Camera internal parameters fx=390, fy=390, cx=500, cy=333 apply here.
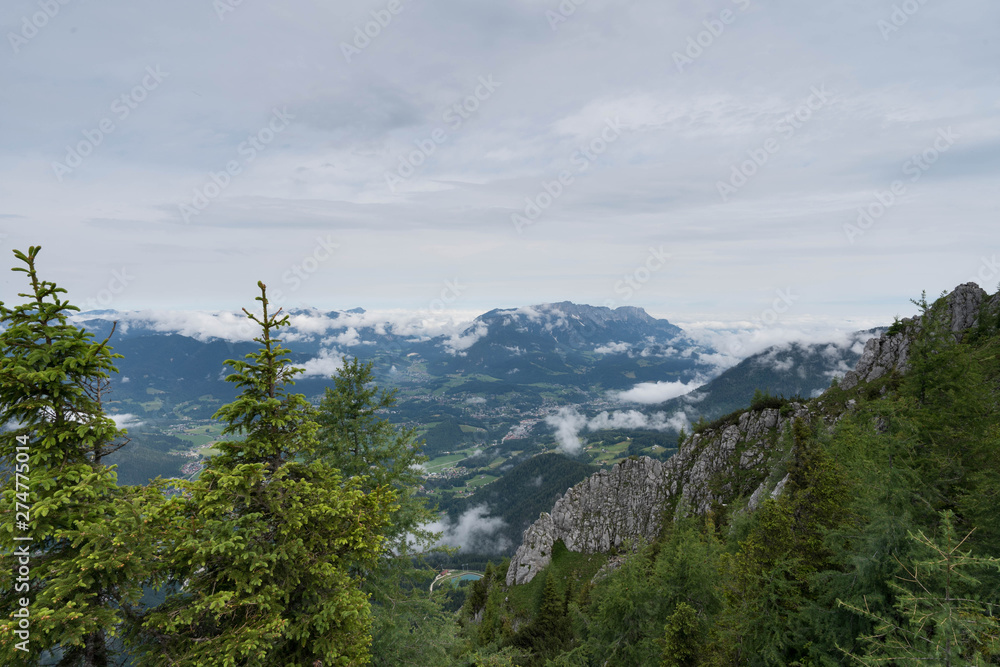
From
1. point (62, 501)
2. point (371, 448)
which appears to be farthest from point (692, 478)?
point (62, 501)

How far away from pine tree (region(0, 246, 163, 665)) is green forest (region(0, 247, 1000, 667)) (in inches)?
1.8

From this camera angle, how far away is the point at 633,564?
28.3m

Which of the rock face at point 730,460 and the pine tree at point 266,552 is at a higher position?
the pine tree at point 266,552

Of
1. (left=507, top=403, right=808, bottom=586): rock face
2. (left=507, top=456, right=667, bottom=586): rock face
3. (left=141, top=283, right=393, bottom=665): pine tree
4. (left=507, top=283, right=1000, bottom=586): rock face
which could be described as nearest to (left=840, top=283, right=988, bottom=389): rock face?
(left=507, top=283, right=1000, bottom=586): rock face

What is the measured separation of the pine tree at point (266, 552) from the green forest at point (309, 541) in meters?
0.06

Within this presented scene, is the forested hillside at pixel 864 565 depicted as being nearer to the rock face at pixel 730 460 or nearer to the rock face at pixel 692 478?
the rock face at pixel 692 478

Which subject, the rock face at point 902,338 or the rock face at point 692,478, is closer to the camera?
the rock face at point 902,338

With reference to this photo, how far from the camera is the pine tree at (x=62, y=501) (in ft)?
26.4

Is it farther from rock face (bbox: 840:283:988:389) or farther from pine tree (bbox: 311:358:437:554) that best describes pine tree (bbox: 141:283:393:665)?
rock face (bbox: 840:283:988:389)

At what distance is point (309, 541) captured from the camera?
1059 cm

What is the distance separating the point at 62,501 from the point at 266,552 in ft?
14.5

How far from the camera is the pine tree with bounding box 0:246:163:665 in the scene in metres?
8.05

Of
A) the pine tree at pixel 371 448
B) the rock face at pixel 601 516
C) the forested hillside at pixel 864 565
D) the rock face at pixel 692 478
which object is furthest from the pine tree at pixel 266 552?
the rock face at pixel 601 516

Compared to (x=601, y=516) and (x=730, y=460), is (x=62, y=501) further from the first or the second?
(x=601, y=516)
